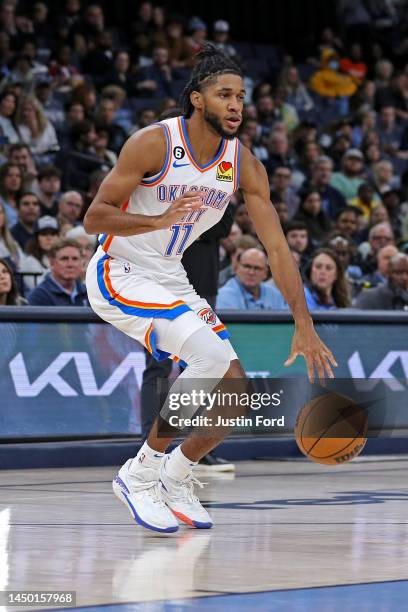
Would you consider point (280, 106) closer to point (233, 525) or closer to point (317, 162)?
point (317, 162)

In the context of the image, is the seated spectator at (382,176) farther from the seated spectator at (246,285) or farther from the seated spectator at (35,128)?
the seated spectator at (246,285)

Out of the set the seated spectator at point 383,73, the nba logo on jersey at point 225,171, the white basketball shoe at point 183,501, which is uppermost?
the seated spectator at point 383,73

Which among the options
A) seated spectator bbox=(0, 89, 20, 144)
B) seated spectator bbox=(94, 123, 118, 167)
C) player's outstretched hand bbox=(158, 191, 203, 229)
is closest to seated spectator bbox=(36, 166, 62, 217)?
seated spectator bbox=(0, 89, 20, 144)

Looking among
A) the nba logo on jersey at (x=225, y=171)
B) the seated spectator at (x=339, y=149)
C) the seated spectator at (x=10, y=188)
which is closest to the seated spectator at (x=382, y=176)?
the seated spectator at (x=339, y=149)

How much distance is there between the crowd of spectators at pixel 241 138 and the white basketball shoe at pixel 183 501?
161 inches

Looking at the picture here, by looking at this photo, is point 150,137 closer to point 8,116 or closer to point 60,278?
point 60,278

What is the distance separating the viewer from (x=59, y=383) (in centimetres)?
1026

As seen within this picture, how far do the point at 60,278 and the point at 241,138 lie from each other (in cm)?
760

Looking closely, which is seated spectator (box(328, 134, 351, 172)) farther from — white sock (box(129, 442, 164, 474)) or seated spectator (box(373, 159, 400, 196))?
white sock (box(129, 442, 164, 474))

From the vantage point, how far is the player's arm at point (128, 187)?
6.33m

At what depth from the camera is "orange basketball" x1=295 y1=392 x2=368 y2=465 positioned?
23.0ft

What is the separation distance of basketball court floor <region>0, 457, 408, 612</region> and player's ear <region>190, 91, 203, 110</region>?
2.09 metres

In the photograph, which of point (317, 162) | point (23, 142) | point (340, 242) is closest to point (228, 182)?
point (340, 242)

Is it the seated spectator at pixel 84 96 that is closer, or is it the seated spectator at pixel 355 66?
the seated spectator at pixel 84 96
